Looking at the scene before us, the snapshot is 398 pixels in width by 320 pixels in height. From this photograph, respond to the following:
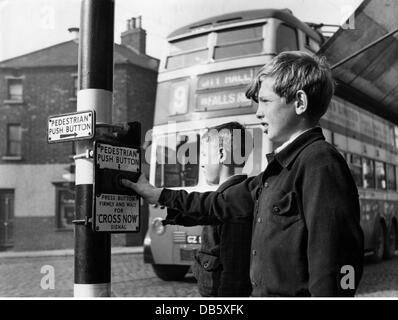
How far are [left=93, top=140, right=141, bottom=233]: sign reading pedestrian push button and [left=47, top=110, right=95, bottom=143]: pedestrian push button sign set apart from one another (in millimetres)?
109

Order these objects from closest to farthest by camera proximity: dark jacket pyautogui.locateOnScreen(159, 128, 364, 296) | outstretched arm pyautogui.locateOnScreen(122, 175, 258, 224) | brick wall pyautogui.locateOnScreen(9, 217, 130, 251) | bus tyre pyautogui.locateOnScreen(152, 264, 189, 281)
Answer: dark jacket pyautogui.locateOnScreen(159, 128, 364, 296)
outstretched arm pyautogui.locateOnScreen(122, 175, 258, 224)
bus tyre pyautogui.locateOnScreen(152, 264, 189, 281)
brick wall pyautogui.locateOnScreen(9, 217, 130, 251)

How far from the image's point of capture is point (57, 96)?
2384 cm

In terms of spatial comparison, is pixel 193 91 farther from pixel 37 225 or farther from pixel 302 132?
pixel 37 225

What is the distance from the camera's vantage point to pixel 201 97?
8.83m

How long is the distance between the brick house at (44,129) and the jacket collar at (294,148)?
70.2 feet

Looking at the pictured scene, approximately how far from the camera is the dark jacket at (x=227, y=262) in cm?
271

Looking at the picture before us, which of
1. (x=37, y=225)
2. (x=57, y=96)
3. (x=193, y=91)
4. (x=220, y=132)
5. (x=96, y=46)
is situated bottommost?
(x=37, y=225)

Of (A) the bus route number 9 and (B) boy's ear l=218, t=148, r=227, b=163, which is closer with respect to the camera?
(B) boy's ear l=218, t=148, r=227, b=163

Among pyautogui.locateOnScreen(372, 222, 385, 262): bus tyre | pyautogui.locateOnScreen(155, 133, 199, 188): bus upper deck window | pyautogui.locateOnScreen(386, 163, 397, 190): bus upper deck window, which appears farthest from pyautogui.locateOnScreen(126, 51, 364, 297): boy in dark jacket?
pyautogui.locateOnScreen(386, 163, 397, 190): bus upper deck window

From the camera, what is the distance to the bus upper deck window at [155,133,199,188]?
8.64 metres

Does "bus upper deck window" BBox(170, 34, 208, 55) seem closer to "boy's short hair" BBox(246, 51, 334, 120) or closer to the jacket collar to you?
"boy's short hair" BBox(246, 51, 334, 120)
